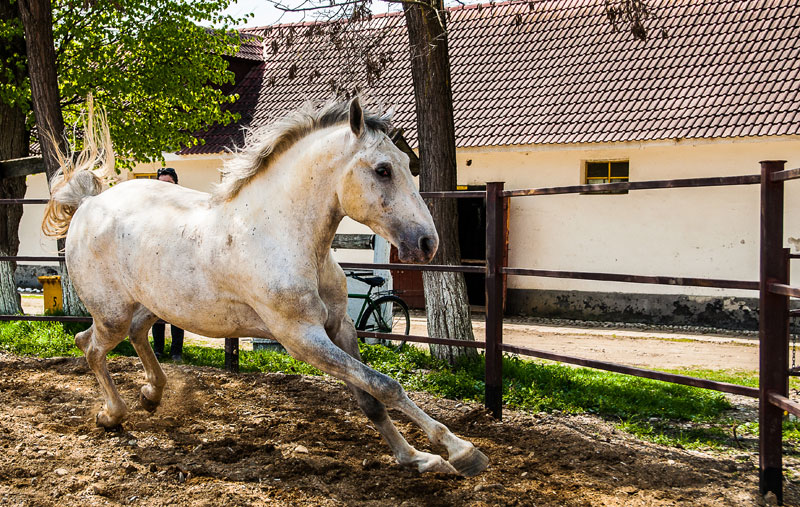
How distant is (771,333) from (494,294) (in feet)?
6.74

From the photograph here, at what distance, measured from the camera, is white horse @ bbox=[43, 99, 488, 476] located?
3.97 meters

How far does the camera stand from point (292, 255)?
4141mm

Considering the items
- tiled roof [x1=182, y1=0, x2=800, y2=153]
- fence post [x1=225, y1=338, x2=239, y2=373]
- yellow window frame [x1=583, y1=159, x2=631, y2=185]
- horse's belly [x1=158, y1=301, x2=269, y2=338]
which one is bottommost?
fence post [x1=225, y1=338, x2=239, y2=373]

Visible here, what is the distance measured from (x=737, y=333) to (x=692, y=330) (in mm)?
667

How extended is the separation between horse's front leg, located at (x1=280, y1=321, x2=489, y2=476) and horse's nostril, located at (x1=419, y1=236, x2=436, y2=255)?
2.22 feet

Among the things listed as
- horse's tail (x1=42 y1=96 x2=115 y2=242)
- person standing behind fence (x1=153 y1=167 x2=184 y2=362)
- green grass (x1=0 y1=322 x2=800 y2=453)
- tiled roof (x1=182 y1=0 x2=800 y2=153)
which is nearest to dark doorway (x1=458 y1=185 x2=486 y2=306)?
tiled roof (x1=182 y1=0 x2=800 y2=153)

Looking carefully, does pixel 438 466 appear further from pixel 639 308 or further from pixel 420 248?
pixel 639 308

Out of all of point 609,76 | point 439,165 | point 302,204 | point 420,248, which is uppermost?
point 609,76

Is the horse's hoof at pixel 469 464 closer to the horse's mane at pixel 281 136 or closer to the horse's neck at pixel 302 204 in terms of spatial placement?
the horse's neck at pixel 302 204

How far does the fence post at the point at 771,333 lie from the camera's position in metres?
3.94

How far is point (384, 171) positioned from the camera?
3.98m

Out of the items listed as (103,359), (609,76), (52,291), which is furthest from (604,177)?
(103,359)

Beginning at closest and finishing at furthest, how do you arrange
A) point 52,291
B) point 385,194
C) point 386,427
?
1. point 385,194
2. point 386,427
3. point 52,291

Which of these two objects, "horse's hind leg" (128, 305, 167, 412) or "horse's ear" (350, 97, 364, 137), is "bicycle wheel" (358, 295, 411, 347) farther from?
"horse's ear" (350, 97, 364, 137)
